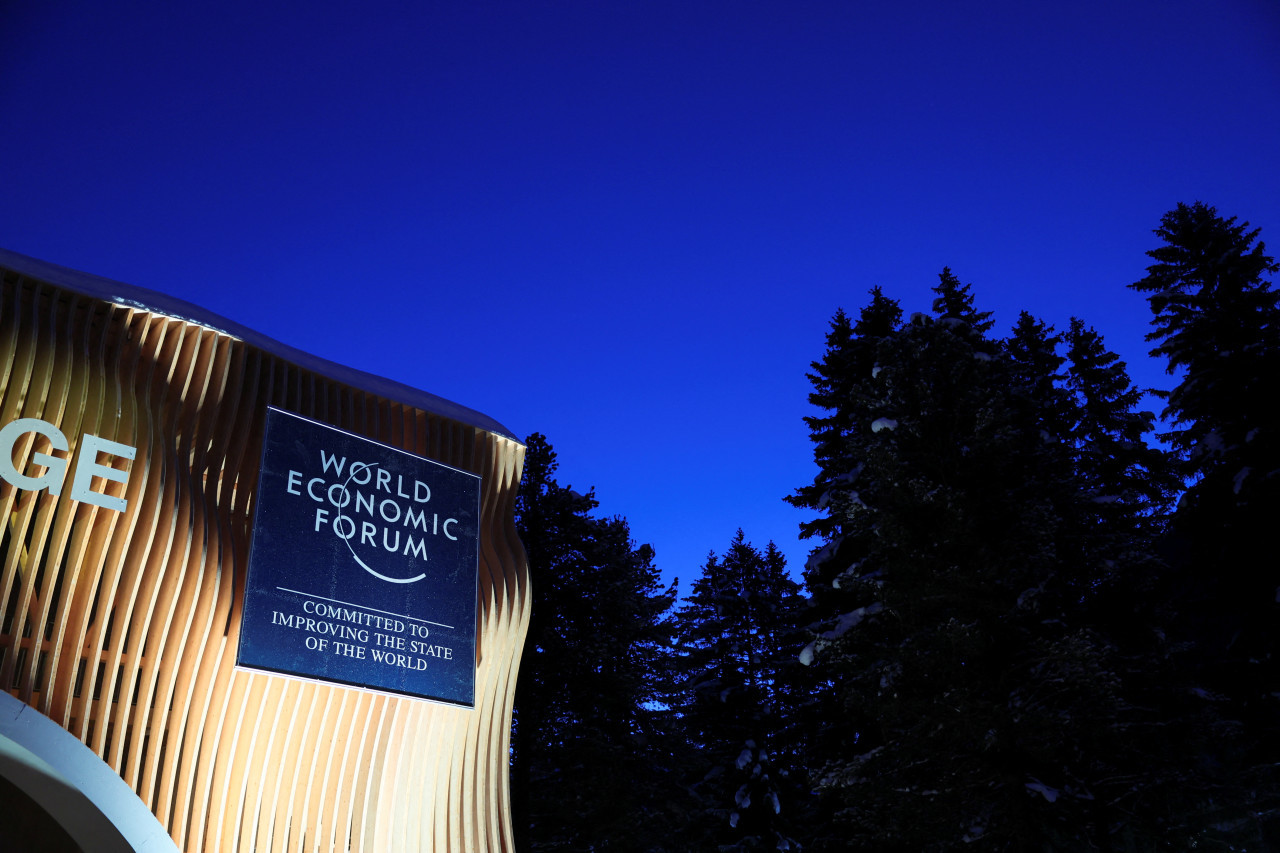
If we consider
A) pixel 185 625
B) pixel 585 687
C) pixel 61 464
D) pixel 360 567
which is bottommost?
pixel 185 625

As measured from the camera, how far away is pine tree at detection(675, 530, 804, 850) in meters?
23.5

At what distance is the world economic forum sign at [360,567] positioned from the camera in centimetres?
1016

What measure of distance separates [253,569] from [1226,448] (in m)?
14.8

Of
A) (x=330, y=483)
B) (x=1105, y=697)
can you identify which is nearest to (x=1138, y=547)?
(x=1105, y=697)

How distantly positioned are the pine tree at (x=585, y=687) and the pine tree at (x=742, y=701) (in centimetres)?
149

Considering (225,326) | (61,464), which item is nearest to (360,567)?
(225,326)

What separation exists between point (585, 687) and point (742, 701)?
586cm

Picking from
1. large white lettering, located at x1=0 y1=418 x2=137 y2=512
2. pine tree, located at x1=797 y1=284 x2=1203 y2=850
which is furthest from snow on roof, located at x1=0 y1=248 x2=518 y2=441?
pine tree, located at x1=797 y1=284 x2=1203 y2=850

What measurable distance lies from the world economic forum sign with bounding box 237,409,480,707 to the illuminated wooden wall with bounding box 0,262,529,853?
0.21m

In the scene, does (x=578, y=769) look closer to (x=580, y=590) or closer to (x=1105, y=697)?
(x=580, y=590)

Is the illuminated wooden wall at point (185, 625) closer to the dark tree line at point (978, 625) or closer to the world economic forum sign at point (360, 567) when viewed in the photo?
the world economic forum sign at point (360, 567)

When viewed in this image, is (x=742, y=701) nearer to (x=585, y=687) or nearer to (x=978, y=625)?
(x=585, y=687)

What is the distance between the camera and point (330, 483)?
11.0m

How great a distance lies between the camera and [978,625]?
48.6ft
